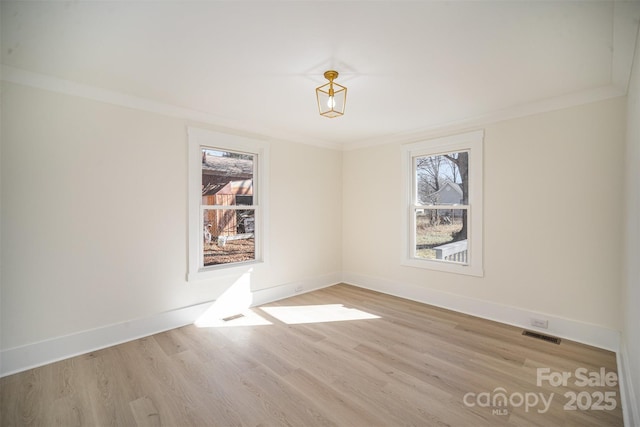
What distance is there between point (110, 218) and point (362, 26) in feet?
9.30

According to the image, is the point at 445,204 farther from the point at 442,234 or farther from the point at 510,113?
the point at 510,113

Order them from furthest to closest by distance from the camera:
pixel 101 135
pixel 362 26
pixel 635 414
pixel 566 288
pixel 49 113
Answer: pixel 566 288, pixel 101 135, pixel 49 113, pixel 362 26, pixel 635 414

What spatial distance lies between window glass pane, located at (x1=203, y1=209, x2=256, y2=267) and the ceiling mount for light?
1.82 meters

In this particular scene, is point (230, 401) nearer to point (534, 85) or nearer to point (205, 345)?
point (205, 345)

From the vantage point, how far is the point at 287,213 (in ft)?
14.8

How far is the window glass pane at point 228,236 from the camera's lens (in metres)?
3.75

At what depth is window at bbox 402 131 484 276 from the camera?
3.72 metres

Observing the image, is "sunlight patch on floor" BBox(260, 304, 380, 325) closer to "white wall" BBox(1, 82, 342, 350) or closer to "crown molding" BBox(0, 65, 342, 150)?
"white wall" BBox(1, 82, 342, 350)

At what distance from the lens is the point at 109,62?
234cm

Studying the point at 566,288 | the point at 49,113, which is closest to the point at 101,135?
the point at 49,113

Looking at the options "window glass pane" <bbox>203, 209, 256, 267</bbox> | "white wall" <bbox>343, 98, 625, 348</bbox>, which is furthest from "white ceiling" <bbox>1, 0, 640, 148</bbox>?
"window glass pane" <bbox>203, 209, 256, 267</bbox>

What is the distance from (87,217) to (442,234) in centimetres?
413

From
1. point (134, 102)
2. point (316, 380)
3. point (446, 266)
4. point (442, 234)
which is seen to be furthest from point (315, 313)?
point (134, 102)

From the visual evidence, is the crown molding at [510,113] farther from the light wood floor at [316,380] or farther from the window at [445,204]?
the light wood floor at [316,380]
